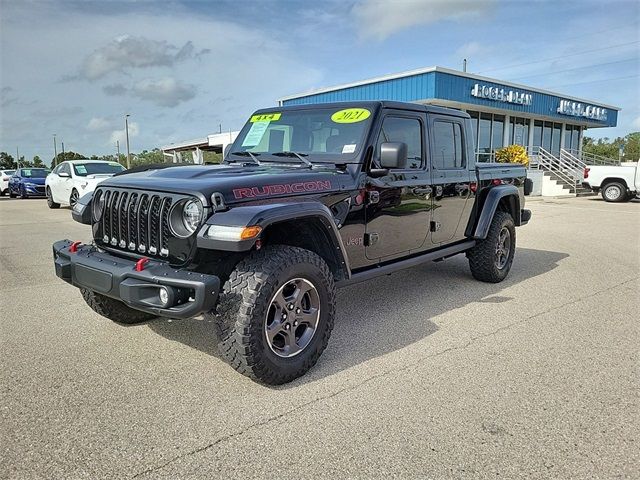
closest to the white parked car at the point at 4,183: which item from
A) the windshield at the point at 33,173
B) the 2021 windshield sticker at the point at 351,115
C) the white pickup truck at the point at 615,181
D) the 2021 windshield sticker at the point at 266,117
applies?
the windshield at the point at 33,173

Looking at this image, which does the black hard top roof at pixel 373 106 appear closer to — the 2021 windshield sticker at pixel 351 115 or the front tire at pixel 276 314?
the 2021 windshield sticker at pixel 351 115

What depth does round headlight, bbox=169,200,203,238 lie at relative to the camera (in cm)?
306

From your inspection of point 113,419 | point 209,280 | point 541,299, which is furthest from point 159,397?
point 541,299

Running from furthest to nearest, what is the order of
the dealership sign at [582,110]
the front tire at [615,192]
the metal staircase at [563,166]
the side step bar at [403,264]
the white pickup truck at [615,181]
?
1. the dealership sign at [582,110]
2. the metal staircase at [563,166]
3. the front tire at [615,192]
4. the white pickup truck at [615,181]
5. the side step bar at [403,264]

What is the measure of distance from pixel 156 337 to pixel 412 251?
235 centimetres

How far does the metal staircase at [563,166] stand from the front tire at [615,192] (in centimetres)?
281

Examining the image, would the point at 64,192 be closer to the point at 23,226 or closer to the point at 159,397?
the point at 23,226

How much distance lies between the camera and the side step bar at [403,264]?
3.95 meters

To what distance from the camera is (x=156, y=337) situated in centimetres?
399

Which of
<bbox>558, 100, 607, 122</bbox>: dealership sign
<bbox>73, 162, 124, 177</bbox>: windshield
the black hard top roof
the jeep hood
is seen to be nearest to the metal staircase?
<bbox>558, 100, 607, 122</bbox>: dealership sign

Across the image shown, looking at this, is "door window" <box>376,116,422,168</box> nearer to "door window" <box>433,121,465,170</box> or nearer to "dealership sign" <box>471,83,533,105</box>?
"door window" <box>433,121,465,170</box>

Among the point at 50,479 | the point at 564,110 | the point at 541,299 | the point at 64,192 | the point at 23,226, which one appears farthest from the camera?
the point at 564,110

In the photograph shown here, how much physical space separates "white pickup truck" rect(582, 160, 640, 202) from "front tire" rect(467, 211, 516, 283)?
15267mm

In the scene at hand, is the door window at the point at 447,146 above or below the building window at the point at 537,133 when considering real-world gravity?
below
